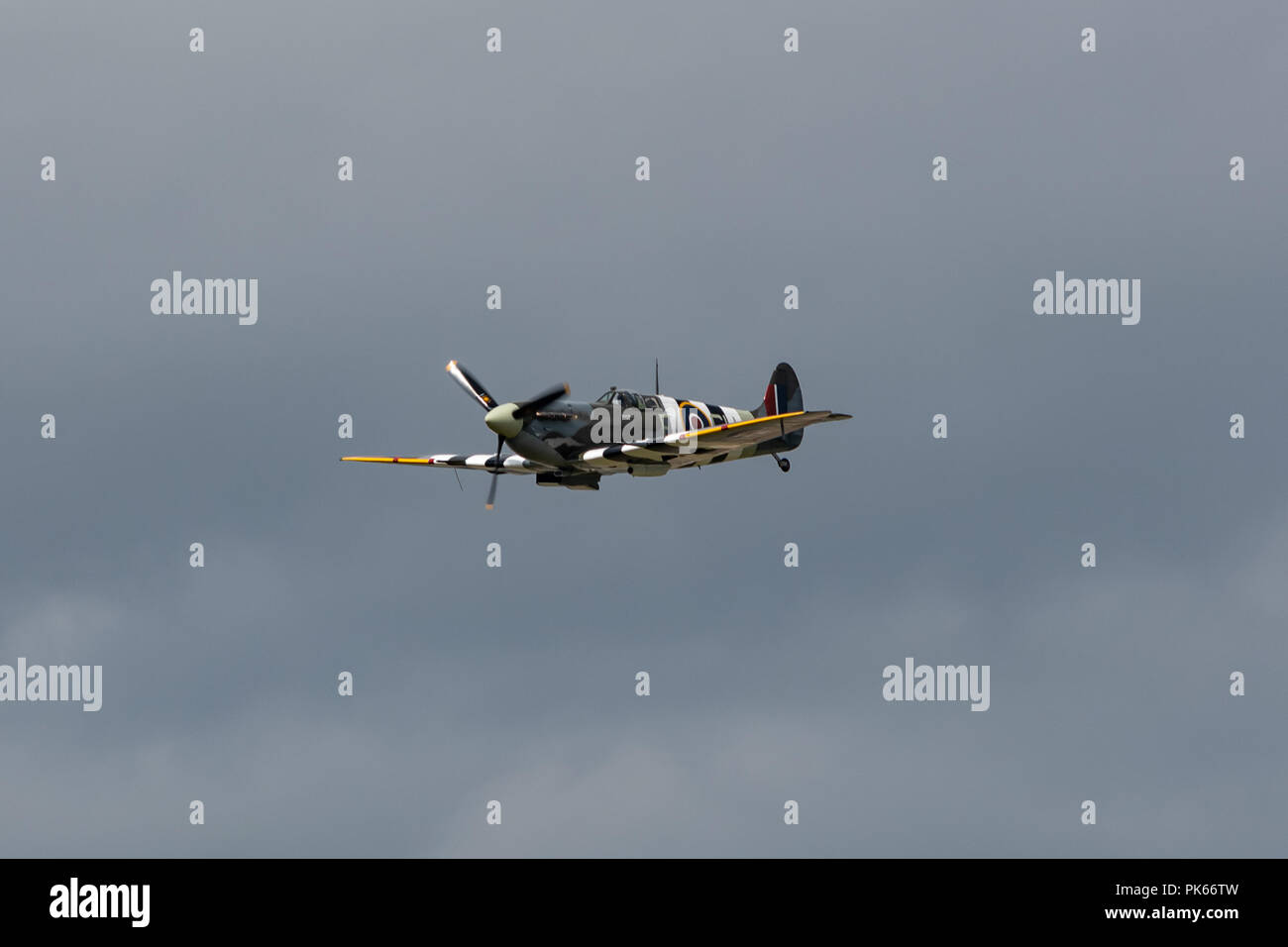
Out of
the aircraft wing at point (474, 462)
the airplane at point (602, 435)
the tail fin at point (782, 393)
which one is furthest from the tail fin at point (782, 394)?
the aircraft wing at point (474, 462)

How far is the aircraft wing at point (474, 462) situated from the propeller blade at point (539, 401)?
2.50m

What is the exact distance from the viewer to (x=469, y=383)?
68.2 meters

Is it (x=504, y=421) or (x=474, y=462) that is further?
(x=474, y=462)

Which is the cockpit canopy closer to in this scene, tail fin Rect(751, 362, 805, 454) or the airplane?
the airplane

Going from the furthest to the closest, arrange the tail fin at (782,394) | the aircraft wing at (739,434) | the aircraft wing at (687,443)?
1. the tail fin at (782,394)
2. the aircraft wing at (687,443)
3. the aircraft wing at (739,434)

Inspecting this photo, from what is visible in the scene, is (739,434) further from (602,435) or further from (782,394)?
(782,394)

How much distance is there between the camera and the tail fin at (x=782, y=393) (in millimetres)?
75938

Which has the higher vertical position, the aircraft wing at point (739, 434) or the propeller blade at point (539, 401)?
the propeller blade at point (539, 401)

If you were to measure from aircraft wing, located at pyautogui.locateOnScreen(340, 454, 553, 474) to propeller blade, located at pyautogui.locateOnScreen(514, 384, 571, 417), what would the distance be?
250cm

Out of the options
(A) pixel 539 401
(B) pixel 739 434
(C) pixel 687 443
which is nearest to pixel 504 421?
(A) pixel 539 401

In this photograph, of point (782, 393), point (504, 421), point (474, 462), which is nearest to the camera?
point (504, 421)

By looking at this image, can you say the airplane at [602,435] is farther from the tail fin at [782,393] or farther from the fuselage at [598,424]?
the tail fin at [782,393]

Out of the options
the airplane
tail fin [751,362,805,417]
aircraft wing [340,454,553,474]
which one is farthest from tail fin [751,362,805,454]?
aircraft wing [340,454,553,474]

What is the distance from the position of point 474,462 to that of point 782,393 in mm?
16158
